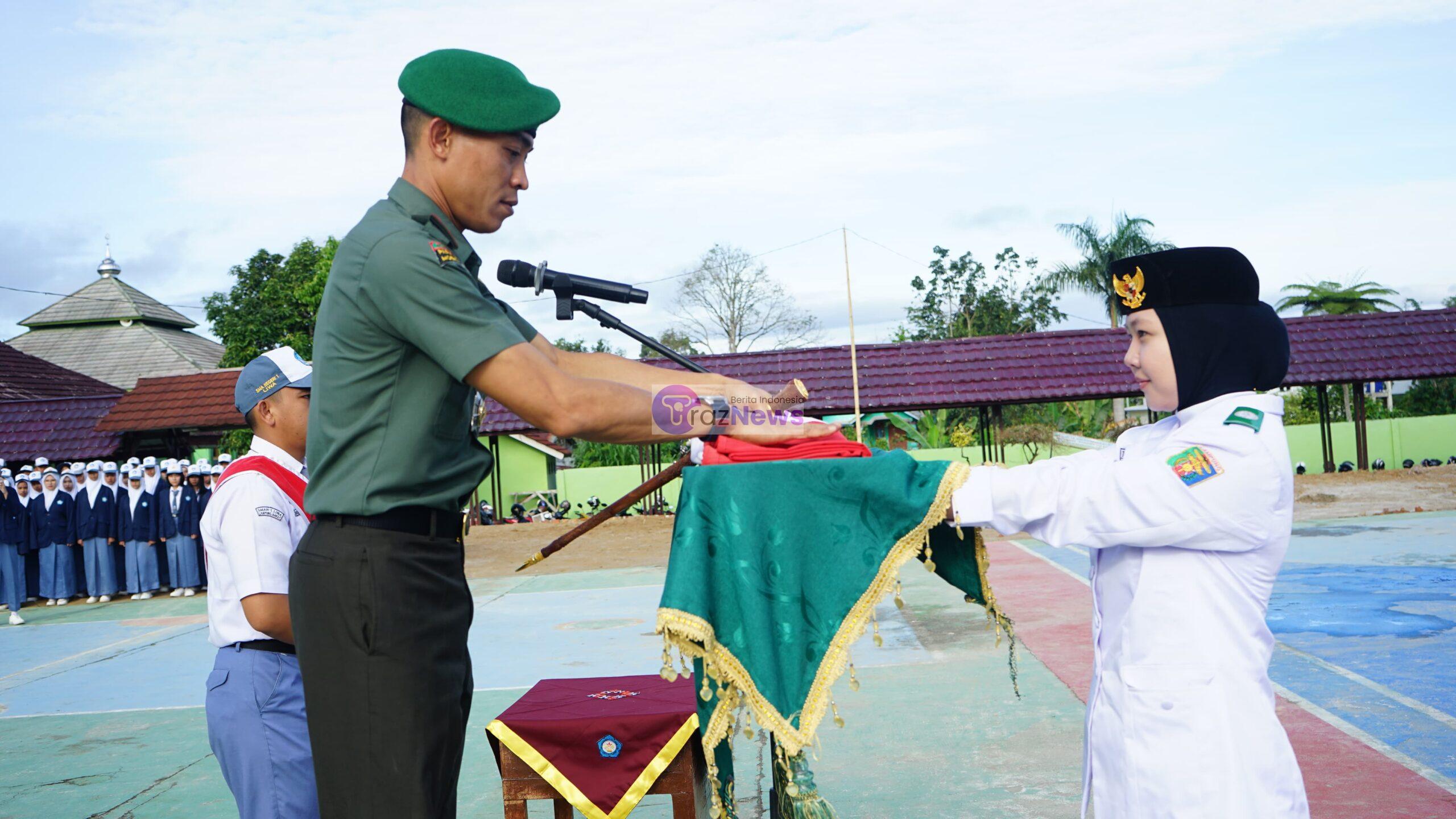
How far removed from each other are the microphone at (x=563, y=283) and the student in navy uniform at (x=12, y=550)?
1469cm

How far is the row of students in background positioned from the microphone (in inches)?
545

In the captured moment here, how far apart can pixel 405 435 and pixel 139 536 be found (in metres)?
14.8

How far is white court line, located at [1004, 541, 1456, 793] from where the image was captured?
4145 mm

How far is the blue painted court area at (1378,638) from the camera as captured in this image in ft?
15.7

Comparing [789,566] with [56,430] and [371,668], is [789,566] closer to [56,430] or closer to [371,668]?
[371,668]

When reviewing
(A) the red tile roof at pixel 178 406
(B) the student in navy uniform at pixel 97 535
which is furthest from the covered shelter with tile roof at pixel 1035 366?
(B) the student in navy uniform at pixel 97 535

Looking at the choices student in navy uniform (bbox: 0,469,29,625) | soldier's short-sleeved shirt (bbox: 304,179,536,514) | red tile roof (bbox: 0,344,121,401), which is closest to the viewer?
soldier's short-sleeved shirt (bbox: 304,179,536,514)

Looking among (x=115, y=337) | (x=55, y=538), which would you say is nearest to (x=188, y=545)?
(x=55, y=538)

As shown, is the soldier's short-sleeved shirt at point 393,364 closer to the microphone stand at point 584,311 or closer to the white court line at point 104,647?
the microphone stand at point 584,311

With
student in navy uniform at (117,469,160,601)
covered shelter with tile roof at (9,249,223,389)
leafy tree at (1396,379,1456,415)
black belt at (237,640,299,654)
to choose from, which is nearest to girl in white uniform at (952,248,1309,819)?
black belt at (237,640,299,654)

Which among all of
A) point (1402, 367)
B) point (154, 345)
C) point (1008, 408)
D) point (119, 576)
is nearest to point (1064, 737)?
point (119, 576)

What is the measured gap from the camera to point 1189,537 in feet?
6.69

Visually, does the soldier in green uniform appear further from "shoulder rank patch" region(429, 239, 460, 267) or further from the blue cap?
the blue cap

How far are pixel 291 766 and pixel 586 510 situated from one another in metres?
22.3
